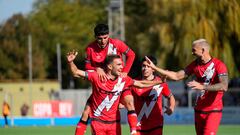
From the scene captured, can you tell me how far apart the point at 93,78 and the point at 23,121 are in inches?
1325

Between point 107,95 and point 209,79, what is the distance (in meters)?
2.04

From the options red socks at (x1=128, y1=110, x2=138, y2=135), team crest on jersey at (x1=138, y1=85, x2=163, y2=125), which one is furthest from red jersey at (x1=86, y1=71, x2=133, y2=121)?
team crest on jersey at (x1=138, y1=85, x2=163, y2=125)

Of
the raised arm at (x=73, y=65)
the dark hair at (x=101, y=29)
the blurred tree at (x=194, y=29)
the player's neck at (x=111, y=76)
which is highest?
the dark hair at (x=101, y=29)

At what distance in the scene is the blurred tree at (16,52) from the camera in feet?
293

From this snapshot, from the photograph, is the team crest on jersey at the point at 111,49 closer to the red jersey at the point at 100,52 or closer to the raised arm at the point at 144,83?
the red jersey at the point at 100,52

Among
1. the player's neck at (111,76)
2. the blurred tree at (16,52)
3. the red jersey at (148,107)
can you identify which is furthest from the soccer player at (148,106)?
the blurred tree at (16,52)

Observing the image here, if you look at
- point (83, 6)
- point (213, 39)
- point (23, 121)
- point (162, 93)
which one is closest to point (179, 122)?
point (213, 39)

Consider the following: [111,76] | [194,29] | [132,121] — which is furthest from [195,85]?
[194,29]

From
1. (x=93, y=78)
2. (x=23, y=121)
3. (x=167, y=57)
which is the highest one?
(x=93, y=78)

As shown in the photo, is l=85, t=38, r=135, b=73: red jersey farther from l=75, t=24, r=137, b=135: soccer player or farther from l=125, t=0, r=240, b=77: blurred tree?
l=125, t=0, r=240, b=77: blurred tree

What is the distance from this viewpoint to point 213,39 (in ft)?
145

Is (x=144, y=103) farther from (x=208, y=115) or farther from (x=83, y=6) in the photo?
(x=83, y=6)

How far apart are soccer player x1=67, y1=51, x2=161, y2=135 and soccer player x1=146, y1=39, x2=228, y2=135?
3.08 feet

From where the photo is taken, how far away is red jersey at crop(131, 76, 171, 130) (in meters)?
15.2
